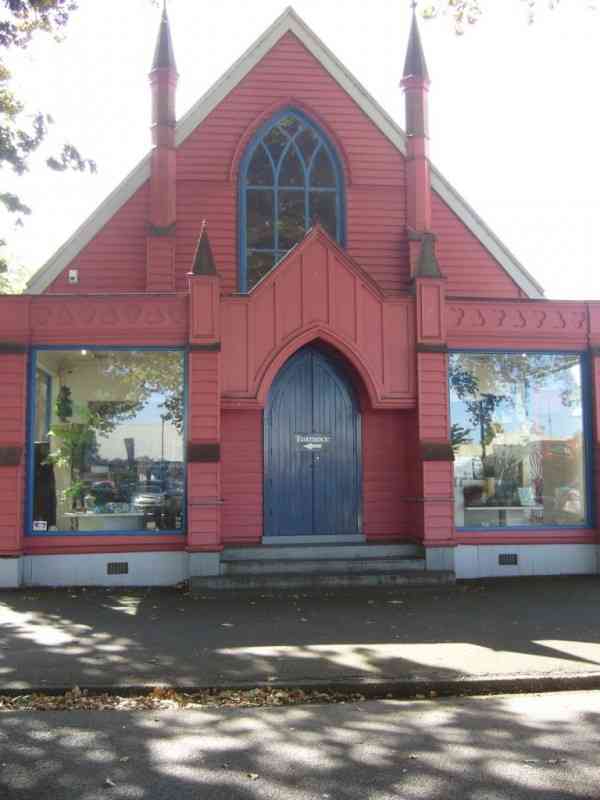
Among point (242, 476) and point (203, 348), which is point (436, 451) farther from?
point (203, 348)

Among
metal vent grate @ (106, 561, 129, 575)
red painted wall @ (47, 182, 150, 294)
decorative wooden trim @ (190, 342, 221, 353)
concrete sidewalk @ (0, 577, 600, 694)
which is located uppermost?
red painted wall @ (47, 182, 150, 294)

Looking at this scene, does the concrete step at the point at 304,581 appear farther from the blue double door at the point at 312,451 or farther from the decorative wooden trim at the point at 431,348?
the decorative wooden trim at the point at 431,348

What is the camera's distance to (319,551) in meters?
12.8

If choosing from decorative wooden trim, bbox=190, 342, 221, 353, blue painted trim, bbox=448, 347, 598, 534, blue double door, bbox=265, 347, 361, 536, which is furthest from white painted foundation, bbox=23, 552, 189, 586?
blue painted trim, bbox=448, 347, 598, 534

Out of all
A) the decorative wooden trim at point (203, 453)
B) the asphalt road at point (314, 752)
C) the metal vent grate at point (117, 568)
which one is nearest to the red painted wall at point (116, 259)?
the decorative wooden trim at point (203, 453)

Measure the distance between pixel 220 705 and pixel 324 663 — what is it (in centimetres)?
133

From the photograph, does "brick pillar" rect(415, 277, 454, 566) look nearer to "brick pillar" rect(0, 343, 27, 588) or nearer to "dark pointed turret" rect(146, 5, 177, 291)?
"dark pointed turret" rect(146, 5, 177, 291)

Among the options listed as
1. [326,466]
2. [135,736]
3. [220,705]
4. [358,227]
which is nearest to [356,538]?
[326,466]

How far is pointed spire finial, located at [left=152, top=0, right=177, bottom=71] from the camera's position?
15289 millimetres

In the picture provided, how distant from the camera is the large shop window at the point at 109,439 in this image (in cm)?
1267

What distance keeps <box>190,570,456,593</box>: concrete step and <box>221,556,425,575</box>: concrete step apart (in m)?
0.16

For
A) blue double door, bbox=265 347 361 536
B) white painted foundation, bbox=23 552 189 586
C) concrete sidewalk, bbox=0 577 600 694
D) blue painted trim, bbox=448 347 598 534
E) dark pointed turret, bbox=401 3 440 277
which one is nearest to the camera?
concrete sidewalk, bbox=0 577 600 694

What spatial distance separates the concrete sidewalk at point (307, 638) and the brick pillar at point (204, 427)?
809 mm

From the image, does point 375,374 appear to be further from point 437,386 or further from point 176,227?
point 176,227
